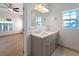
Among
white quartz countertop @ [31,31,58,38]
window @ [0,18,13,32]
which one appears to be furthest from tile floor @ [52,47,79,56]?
window @ [0,18,13,32]

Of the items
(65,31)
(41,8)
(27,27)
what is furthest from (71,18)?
(27,27)

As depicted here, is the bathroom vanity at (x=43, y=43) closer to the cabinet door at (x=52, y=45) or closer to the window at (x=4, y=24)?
the cabinet door at (x=52, y=45)

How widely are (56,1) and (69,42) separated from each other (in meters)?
0.93

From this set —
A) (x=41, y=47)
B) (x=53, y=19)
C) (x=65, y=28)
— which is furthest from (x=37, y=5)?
(x=41, y=47)

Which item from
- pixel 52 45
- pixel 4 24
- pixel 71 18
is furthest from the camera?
pixel 4 24

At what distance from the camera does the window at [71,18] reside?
2.09 meters

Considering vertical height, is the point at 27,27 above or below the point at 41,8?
below

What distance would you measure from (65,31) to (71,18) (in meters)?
0.31

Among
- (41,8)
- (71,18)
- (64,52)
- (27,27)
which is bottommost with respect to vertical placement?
(64,52)

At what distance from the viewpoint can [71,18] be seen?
214cm

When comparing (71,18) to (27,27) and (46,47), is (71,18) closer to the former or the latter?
(46,47)

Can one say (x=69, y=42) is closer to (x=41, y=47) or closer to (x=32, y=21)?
(x=41, y=47)

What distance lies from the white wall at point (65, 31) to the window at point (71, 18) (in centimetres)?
Result: 9

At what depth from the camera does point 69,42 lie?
218 centimetres
